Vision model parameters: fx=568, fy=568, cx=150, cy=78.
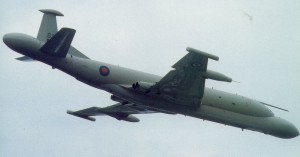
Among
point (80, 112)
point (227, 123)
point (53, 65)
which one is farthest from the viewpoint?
point (80, 112)

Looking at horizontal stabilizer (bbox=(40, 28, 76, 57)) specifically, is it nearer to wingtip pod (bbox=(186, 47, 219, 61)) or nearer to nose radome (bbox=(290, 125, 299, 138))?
wingtip pod (bbox=(186, 47, 219, 61))

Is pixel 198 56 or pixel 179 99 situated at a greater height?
pixel 198 56

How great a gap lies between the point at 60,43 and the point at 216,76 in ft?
31.3

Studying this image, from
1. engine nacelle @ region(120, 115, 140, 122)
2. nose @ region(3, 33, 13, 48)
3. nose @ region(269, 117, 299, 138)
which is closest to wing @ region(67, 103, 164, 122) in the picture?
engine nacelle @ region(120, 115, 140, 122)

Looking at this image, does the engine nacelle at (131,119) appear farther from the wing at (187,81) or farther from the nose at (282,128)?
the nose at (282,128)

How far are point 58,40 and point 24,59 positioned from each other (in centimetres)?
391

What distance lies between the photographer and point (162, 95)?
36562 millimetres

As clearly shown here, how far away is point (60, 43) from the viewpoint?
33875 mm

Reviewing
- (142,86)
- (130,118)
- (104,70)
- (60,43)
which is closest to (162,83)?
(142,86)

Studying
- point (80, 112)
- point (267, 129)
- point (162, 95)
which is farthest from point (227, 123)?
point (80, 112)

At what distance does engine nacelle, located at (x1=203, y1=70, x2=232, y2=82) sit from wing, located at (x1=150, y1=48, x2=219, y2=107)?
0.14m

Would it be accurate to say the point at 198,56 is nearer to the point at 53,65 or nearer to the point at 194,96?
the point at 194,96

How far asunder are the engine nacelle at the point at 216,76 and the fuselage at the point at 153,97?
392 cm

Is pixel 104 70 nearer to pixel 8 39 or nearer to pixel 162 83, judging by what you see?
pixel 162 83
